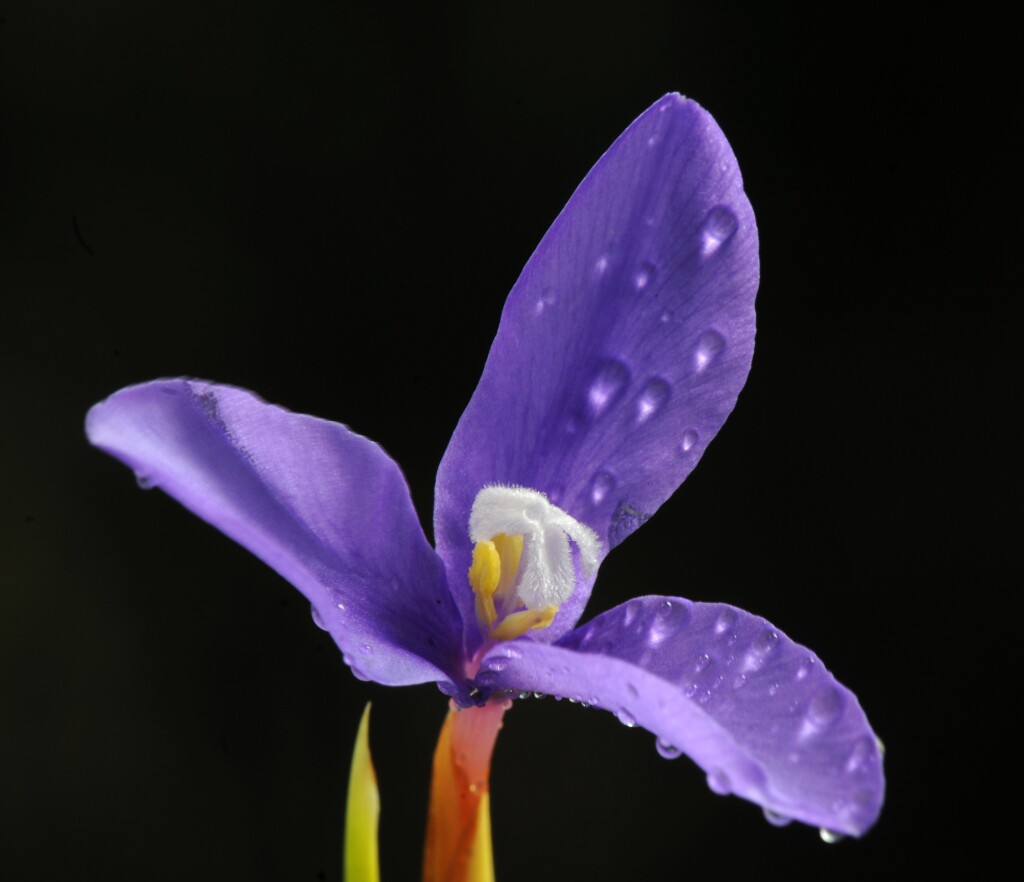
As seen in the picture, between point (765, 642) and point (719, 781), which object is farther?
point (765, 642)

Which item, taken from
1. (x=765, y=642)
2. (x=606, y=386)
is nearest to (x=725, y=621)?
(x=765, y=642)

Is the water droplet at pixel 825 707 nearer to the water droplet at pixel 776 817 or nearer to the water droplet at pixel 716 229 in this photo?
the water droplet at pixel 776 817

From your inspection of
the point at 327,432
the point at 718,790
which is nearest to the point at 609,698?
the point at 718,790

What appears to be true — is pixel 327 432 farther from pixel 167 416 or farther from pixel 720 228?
pixel 720 228

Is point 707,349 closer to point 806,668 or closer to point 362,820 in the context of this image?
point 806,668

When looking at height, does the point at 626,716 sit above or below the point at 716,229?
below

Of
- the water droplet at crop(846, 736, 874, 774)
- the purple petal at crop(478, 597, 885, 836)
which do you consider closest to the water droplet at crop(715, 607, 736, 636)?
the purple petal at crop(478, 597, 885, 836)

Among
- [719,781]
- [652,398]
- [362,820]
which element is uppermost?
[652,398]

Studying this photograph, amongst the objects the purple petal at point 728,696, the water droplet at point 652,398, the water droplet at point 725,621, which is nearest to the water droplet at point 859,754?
the purple petal at point 728,696
